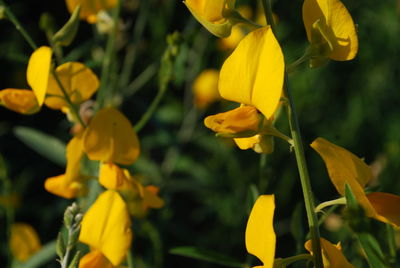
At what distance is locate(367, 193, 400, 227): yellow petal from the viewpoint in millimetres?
1358

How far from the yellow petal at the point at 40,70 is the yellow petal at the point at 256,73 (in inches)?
19.9

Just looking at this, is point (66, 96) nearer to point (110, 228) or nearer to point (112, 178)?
point (112, 178)

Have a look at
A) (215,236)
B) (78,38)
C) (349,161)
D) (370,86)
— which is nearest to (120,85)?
(215,236)

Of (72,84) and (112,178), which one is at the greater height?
(72,84)

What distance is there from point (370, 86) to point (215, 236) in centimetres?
140

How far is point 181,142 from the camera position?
3.61m

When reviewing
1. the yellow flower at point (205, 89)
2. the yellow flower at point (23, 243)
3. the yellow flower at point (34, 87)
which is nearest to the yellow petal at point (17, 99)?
the yellow flower at point (34, 87)

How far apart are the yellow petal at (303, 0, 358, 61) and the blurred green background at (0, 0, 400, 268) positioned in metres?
1.40

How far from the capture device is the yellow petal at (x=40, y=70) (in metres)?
1.67

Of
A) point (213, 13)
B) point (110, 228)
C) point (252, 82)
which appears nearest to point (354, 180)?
point (252, 82)

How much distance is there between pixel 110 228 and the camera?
5.25 feet

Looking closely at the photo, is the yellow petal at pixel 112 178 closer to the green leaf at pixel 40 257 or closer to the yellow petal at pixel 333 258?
the yellow petal at pixel 333 258

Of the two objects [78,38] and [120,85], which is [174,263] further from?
[78,38]

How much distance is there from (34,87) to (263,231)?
0.77m
